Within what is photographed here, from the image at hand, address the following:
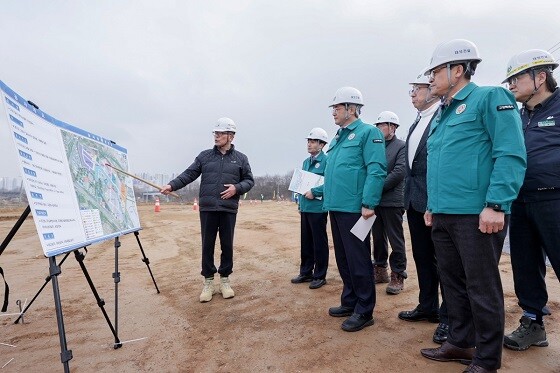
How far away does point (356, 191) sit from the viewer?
3.34m

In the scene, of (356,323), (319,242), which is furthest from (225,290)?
(356,323)

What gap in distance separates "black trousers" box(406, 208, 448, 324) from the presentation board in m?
2.93

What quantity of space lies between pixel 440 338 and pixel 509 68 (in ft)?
7.96

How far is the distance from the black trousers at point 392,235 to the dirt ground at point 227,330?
420 millimetres

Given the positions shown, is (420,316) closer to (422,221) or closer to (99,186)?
(422,221)

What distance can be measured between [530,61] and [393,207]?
2249 millimetres

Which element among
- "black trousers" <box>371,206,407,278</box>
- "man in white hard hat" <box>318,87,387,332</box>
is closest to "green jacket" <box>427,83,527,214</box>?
"man in white hard hat" <box>318,87,387,332</box>

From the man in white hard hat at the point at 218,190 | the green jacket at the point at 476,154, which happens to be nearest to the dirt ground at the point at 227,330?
the man in white hard hat at the point at 218,190

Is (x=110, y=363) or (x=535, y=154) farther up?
(x=535, y=154)

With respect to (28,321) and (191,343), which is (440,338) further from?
(28,321)

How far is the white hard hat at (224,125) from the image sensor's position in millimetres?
4527

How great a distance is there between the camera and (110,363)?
2.79m

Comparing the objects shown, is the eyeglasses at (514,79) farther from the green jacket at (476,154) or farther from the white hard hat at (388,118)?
the white hard hat at (388,118)

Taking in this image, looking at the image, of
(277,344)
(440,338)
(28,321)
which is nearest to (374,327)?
(440,338)
